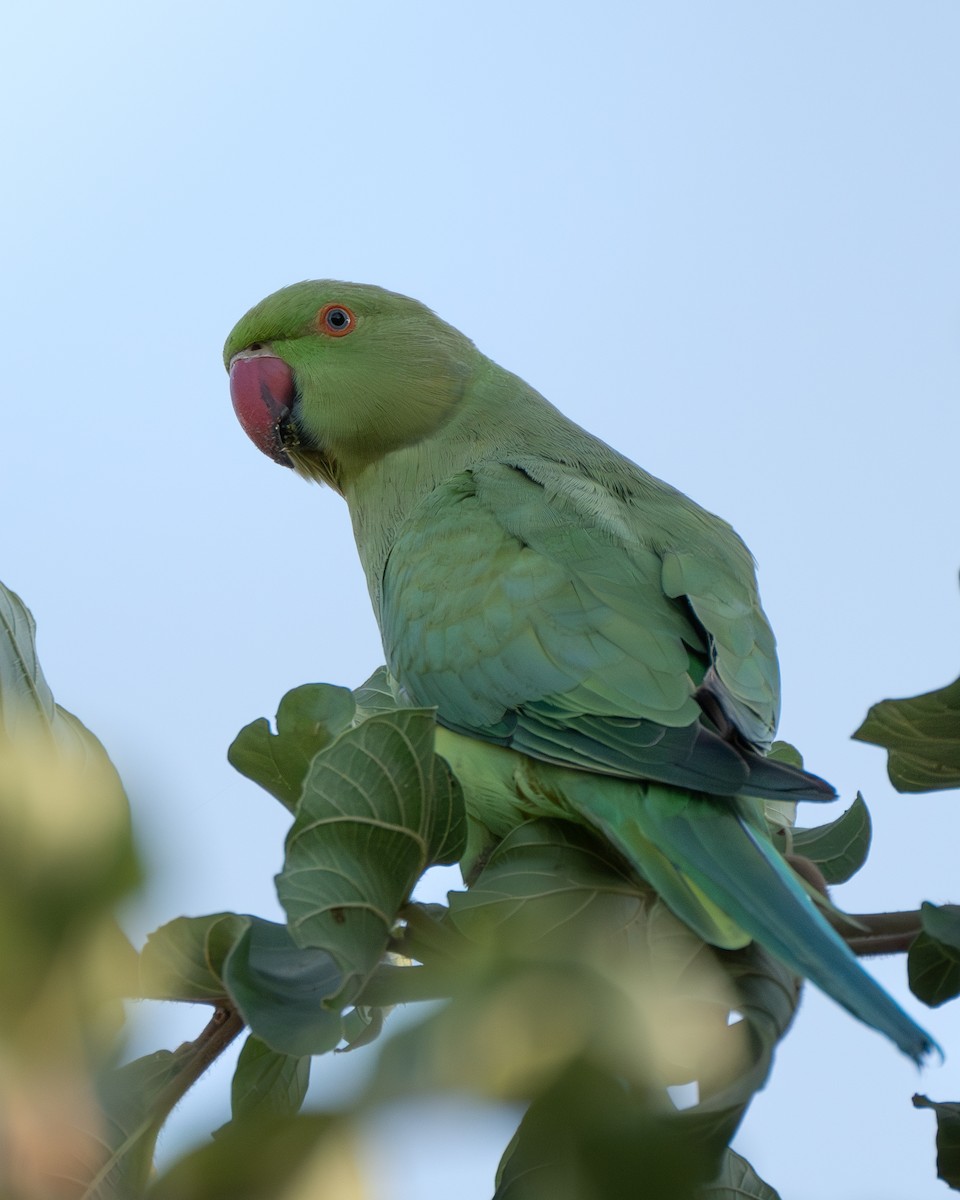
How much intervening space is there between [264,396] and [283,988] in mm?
2064

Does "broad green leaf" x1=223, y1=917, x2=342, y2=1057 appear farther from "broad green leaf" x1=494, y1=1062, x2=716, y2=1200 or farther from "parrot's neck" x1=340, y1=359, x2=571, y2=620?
"parrot's neck" x1=340, y1=359, x2=571, y2=620

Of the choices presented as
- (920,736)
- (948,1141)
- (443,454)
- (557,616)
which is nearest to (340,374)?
(443,454)

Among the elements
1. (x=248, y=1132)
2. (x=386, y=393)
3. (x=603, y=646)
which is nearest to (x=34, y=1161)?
(x=248, y=1132)

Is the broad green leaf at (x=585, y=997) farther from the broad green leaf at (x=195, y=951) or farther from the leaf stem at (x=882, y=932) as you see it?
the broad green leaf at (x=195, y=951)

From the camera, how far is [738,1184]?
1.64 metres

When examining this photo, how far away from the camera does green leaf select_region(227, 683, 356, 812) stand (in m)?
1.57

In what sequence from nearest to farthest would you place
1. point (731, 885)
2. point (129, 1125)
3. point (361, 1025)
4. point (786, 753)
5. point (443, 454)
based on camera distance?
point (129, 1125), point (361, 1025), point (731, 885), point (786, 753), point (443, 454)

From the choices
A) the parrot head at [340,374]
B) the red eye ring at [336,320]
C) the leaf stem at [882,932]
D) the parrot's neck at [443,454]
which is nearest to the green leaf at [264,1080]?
the leaf stem at [882,932]

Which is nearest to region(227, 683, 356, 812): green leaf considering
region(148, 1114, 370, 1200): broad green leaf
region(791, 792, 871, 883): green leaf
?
region(791, 792, 871, 883): green leaf

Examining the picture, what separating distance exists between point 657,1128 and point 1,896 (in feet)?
0.98

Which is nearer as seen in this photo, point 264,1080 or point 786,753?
point 264,1080

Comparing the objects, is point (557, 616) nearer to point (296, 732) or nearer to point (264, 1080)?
point (296, 732)

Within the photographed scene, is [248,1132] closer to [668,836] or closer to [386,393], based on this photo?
[668,836]

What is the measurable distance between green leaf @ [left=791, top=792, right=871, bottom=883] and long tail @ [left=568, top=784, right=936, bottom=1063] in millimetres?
335
